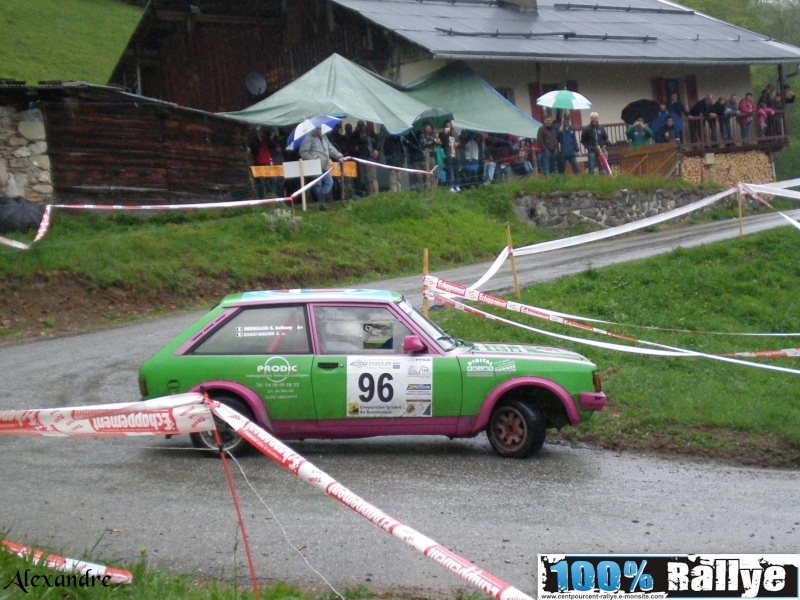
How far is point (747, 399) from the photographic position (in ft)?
36.5

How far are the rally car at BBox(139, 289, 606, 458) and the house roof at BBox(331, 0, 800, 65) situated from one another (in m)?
18.9

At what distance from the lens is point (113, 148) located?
2139 centimetres

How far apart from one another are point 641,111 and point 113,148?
19747 mm

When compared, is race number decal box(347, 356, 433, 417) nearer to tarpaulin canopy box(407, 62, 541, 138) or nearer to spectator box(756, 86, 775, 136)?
tarpaulin canopy box(407, 62, 541, 138)

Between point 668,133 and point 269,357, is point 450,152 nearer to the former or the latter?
point 668,133

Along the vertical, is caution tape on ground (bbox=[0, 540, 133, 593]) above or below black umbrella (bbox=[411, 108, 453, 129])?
below

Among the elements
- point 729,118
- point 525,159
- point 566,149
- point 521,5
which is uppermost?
point 521,5

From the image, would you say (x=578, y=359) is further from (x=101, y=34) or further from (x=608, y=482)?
(x=101, y=34)

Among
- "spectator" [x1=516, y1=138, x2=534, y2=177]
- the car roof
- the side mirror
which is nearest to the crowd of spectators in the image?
"spectator" [x1=516, y1=138, x2=534, y2=177]

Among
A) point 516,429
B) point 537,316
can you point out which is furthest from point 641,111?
point 516,429

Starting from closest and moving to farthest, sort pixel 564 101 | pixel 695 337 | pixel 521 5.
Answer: pixel 695 337 → pixel 564 101 → pixel 521 5

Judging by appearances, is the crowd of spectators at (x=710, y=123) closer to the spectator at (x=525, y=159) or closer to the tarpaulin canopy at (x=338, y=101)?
the spectator at (x=525, y=159)

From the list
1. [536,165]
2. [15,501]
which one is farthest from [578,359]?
[536,165]

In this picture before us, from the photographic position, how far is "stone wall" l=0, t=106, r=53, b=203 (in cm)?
2033
